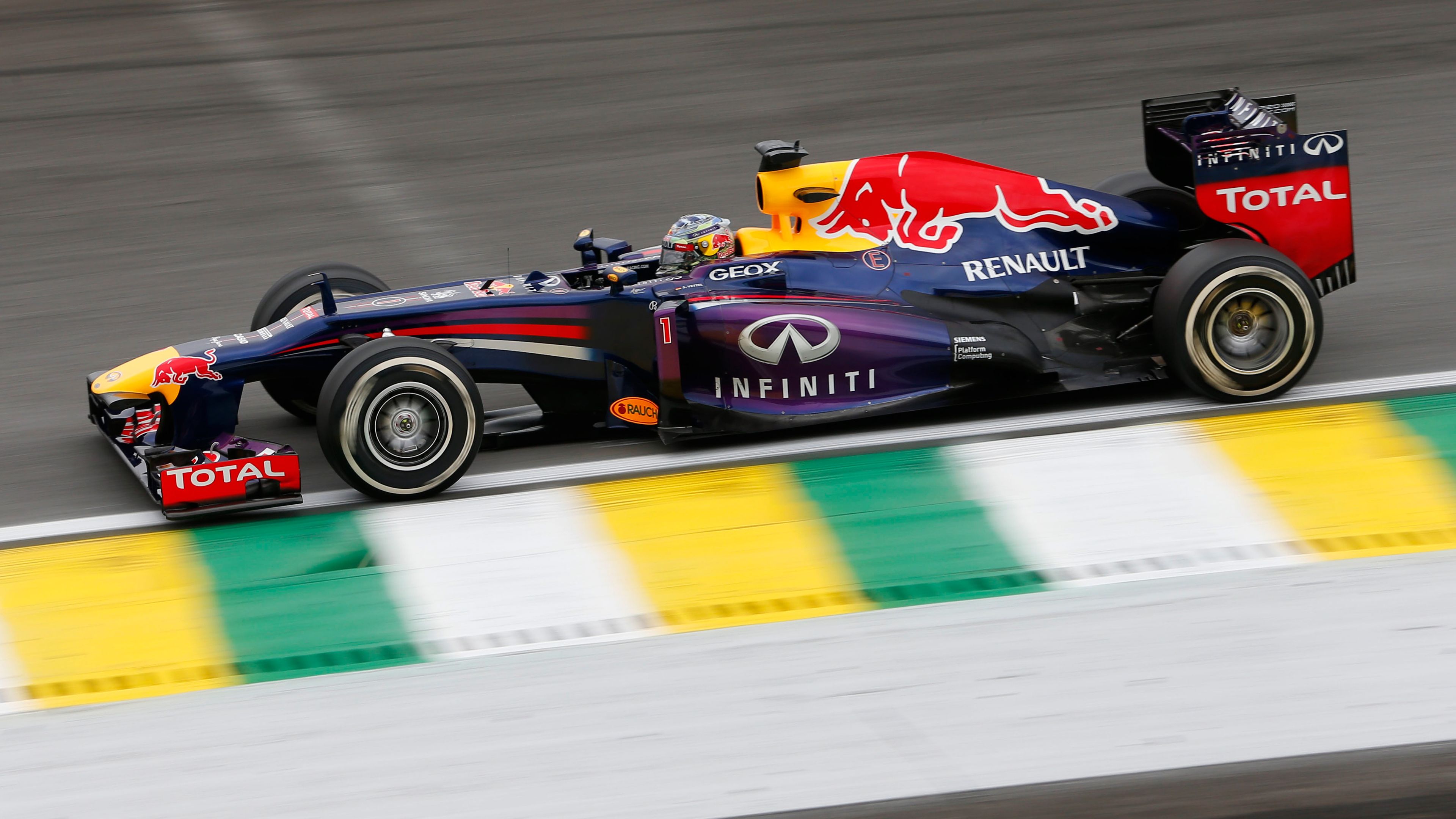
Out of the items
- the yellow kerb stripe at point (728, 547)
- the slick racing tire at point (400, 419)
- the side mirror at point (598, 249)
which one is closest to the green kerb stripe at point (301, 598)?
the slick racing tire at point (400, 419)

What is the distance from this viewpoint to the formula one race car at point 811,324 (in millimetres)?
5844

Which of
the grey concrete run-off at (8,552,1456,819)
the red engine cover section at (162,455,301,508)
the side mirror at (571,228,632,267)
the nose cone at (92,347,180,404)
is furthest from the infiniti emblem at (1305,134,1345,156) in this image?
the nose cone at (92,347,180,404)

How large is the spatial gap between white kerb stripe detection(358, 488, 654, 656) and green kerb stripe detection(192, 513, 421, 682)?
85mm

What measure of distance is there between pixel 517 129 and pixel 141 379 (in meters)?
5.67

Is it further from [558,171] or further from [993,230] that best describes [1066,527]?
[558,171]

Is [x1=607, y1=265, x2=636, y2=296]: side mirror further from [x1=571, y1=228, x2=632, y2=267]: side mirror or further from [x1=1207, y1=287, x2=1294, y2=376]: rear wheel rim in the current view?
[x1=1207, y1=287, x2=1294, y2=376]: rear wheel rim

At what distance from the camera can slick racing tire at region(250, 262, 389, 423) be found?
6.70 metres

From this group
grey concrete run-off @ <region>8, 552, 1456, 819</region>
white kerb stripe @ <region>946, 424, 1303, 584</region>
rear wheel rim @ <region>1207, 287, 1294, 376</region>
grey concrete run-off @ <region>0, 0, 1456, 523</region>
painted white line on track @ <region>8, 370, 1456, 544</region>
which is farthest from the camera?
grey concrete run-off @ <region>0, 0, 1456, 523</region>

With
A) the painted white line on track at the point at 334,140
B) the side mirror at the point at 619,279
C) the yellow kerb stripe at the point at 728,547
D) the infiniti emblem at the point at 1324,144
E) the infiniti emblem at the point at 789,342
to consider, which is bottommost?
the yellow kerb stripe at the point at 728,547

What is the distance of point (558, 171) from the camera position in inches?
410

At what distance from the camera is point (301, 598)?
17.1 feet

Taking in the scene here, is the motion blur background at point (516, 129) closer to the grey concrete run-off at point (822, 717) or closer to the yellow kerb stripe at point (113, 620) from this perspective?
the yellow kerb stripe at point (113, 620)

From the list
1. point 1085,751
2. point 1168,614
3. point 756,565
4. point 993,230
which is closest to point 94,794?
point 756,565

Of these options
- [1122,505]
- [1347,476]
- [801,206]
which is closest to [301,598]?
[801,206]
